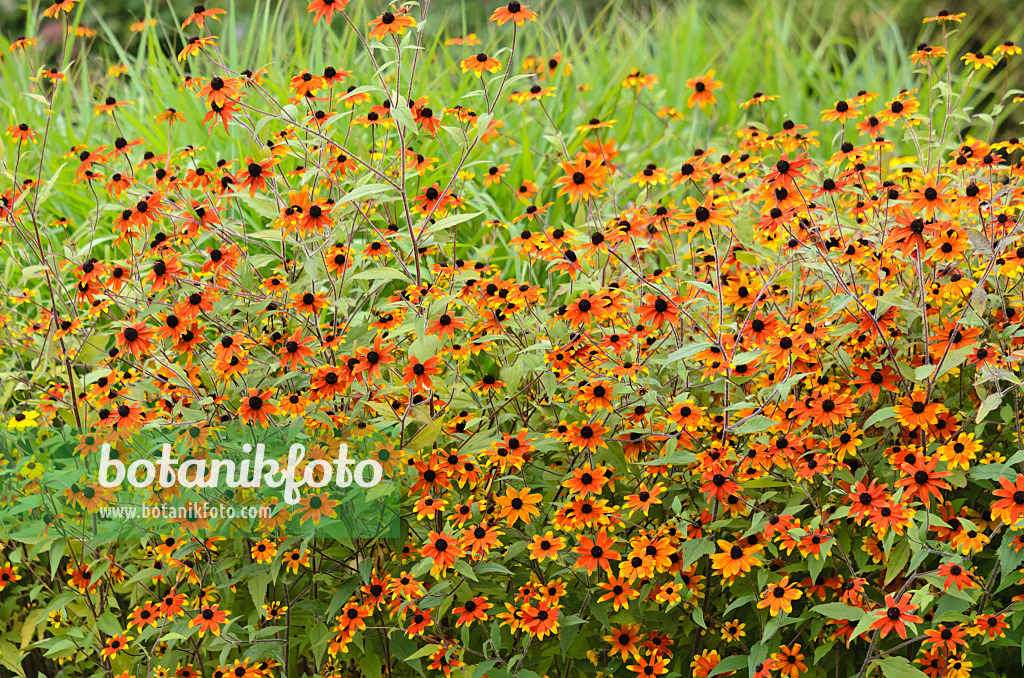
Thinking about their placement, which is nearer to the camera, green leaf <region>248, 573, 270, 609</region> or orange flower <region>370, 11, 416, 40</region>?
orange flower <region>370, 11, 416, 40</region>

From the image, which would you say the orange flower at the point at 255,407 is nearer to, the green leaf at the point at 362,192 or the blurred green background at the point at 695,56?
the green leaf at the point at 362,192

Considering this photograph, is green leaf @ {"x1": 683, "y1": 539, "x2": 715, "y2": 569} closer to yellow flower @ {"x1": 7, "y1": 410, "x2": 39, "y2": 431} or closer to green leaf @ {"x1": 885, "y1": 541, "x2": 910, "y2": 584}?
green leaf @ {"x1": 885, "y1": 541, "x2": 910, "y2": 584}

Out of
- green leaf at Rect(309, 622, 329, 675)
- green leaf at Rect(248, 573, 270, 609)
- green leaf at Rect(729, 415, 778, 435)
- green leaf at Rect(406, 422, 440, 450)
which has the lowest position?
green leaf at Rect(309, 622, 329, 675)

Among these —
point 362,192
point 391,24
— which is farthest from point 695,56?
point 362,192

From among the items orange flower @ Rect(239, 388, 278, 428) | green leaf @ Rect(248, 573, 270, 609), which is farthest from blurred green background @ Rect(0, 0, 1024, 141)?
green leaf @ Rect(248, 573, 270, 609)

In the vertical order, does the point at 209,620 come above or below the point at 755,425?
below

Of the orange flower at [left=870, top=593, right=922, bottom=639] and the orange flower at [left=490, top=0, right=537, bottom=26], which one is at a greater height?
the orange flower at [left=490, top=0, right=537, bottom=26]

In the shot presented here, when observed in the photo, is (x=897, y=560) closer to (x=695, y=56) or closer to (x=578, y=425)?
(x=578, y=425)

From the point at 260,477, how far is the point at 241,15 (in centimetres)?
962

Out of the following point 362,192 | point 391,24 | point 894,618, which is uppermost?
point 391,24

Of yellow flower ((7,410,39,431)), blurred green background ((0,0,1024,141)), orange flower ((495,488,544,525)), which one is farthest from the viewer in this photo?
blurred green background ((0,0,1024,141))

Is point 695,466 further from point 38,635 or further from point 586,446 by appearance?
point 38,635

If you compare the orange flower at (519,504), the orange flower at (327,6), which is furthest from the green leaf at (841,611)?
the orange flower at (327,6)

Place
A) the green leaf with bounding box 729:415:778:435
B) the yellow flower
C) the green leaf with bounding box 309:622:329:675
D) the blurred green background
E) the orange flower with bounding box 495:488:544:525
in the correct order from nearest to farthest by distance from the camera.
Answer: the green leaf with bounding box 729:415:778:435 < the orange flower with bounding box 495:488:544:525 < the green leaf with bounding box 309:622:329:675 < the yellow flower < the blurred green background
